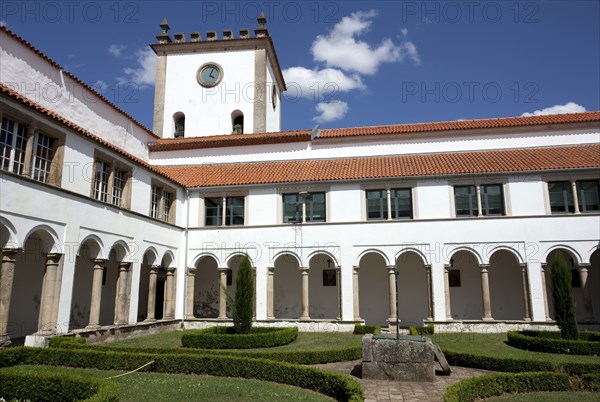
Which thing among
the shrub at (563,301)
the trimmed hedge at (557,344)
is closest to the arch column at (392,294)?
the trimmed hedge at (557,344)

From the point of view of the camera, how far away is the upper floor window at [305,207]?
2525cm

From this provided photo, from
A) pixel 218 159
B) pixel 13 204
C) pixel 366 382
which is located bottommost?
pixel 366 382

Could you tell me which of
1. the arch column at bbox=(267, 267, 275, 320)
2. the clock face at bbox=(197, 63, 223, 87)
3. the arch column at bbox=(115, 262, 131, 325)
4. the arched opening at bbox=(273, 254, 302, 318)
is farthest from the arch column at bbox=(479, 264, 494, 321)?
the clock face at bbox=(197, 63, 223, 87)

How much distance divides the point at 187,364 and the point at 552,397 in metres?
8.95

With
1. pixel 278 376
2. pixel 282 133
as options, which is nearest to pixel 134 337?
pixel 278 376

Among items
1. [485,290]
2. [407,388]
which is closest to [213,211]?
[485,290]

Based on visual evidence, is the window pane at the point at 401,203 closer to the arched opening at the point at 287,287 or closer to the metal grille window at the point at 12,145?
the arched opening at the point at 287,287

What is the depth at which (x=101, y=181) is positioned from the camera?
19781 millimetres

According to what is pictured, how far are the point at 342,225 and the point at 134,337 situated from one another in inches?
445

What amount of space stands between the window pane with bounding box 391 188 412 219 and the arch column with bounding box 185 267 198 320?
449 inches

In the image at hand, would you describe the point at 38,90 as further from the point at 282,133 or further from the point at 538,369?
the point at 538,369

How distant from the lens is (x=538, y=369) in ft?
40.6

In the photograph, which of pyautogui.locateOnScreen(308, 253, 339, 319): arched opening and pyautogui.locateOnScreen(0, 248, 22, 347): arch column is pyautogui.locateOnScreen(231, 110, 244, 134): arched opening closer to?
pyautogui.locateOnScreen(308, 253, 339, 319): arched opening

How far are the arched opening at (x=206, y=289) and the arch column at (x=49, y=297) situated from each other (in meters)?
11.5
